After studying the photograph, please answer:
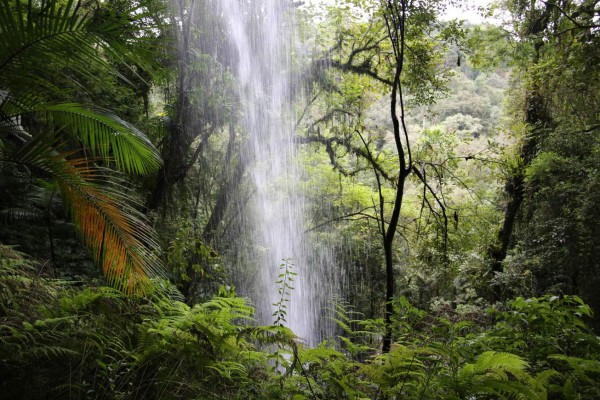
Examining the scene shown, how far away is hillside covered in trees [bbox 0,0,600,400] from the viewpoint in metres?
2.37

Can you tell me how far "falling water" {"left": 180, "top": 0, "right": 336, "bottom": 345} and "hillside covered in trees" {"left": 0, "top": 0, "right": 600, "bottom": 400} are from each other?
56 mm

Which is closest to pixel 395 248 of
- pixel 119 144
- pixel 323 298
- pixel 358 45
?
pixel 323 298

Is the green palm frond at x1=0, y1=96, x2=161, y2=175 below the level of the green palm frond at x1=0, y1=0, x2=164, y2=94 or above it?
below

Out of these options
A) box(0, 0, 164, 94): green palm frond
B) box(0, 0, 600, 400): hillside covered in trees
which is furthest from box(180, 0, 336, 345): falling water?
box(0, 0, 164, 94): green palm frond

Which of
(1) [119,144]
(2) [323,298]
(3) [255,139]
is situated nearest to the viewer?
(1) [119,144]

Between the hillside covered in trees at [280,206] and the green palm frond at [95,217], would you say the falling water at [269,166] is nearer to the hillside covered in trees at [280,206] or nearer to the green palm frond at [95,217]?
the hillside covered in trees at [280,206]

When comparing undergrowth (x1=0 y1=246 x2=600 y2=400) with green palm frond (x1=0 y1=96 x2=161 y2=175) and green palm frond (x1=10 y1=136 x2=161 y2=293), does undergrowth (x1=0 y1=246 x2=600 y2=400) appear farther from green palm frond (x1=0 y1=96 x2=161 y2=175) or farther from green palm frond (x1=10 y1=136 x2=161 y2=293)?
green palm frond (x1=0 y1=96 x2=161 y2=175)

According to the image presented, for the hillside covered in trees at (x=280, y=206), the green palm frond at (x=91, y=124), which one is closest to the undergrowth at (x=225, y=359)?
the hillside covered in trees at (x=280, y=206)

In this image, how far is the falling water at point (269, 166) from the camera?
991 centimetres

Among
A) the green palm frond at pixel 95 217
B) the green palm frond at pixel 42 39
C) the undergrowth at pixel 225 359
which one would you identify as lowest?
the undergrowth at pixel 225 359

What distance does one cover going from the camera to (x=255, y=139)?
10523 mm

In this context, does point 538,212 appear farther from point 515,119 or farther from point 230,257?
point 230,257

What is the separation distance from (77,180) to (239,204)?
788 cm

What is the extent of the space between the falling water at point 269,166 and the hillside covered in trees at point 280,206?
56mm
